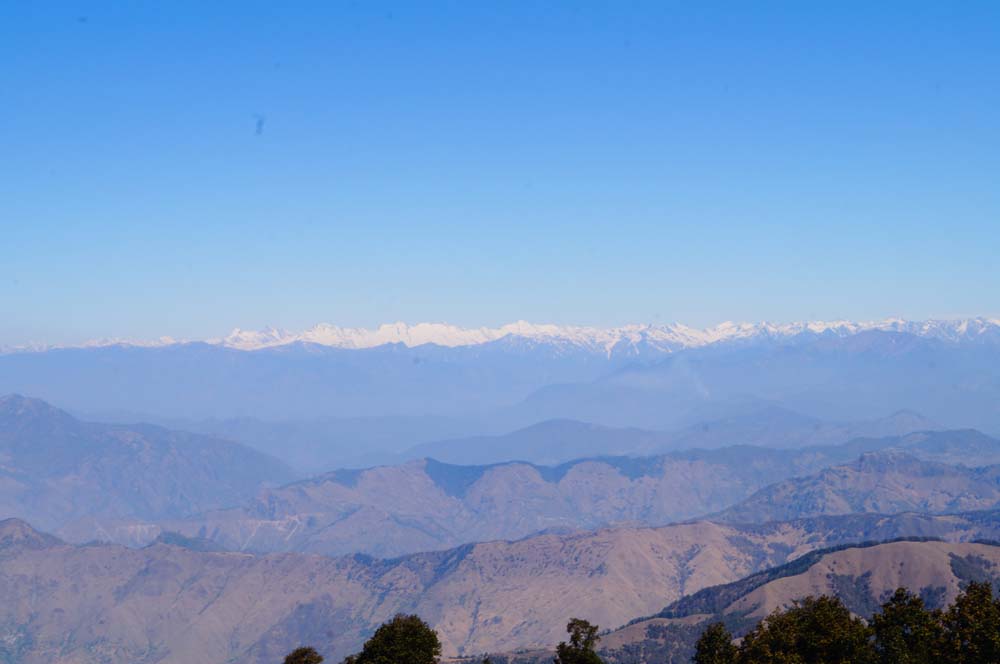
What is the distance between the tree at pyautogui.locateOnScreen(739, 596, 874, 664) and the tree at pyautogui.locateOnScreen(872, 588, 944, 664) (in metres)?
2.18

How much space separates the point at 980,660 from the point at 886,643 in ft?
33.0

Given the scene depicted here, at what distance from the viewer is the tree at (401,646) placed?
246 ft

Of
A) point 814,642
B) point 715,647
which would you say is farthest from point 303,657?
point 814,642

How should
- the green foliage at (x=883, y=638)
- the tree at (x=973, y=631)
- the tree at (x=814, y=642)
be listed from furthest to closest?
1. the tree at (x=814, y=642)
2. the green foliage at (x=883, y=638)
3. the tree at (x=973, y=631)

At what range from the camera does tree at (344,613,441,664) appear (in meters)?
75.1

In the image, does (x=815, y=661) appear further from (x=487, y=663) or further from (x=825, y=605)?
(x=487, y=663)

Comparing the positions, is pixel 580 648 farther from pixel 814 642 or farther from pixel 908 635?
pixel 908 635

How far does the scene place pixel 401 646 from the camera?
75375 mm

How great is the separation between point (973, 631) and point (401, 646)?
45336 millimetres

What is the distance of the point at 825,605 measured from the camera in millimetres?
71812

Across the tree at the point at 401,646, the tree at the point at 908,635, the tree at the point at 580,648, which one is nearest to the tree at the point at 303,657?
the tree at the point at 401,646

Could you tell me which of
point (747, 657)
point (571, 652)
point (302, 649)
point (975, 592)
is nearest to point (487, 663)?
point (571, 652)

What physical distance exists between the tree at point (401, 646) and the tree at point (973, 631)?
41.9 m

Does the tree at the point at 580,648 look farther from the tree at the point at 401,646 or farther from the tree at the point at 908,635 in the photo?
the tree at the point at 908,635
